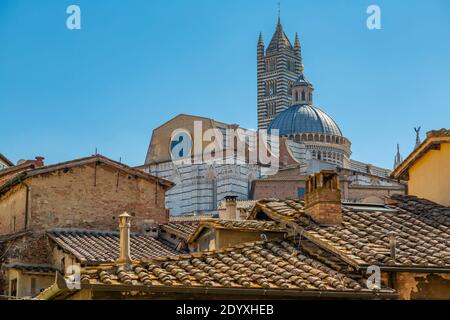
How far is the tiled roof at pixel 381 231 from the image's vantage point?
15.8 m

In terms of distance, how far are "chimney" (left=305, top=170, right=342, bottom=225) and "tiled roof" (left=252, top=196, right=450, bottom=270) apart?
147mm

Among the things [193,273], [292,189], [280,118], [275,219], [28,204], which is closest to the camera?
[193,273]

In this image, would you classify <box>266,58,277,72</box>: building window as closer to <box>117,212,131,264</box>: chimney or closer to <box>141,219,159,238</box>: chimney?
<box>141,219,159,238</box>: chimney

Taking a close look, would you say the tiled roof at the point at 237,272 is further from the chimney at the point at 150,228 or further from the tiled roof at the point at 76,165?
the chimney at the point at 150,228

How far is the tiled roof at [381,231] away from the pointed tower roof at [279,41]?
116m

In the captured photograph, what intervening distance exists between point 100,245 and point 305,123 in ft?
258

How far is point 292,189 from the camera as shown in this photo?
6912cm

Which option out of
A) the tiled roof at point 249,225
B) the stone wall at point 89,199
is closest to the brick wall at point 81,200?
the stone wall at point 89,199

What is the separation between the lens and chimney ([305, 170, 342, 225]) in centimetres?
1738

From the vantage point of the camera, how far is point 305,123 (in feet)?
341
